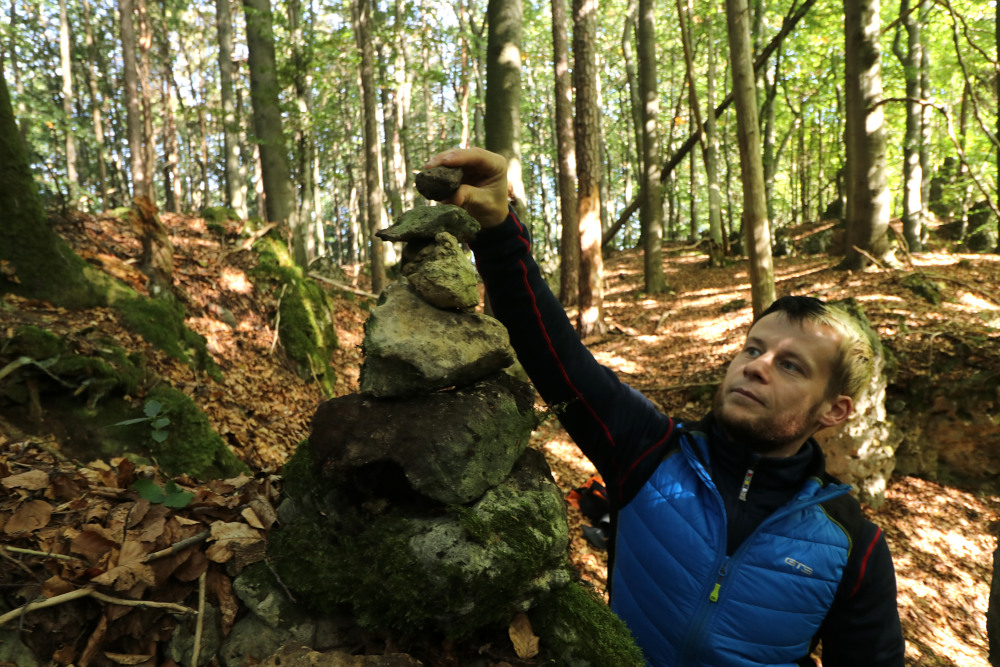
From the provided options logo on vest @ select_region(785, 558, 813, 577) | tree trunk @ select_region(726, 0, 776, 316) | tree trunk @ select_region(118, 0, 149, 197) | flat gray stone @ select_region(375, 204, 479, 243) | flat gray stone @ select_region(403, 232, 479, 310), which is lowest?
logo on vest @ select_region(785, 558, 813, 577)

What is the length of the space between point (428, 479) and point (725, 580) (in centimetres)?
123

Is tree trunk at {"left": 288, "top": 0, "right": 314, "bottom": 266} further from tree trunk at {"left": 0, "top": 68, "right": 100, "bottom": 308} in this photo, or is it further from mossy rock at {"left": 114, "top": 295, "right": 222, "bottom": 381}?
tree trunk at {"left": 0, "top": 68, "right": 100, "bottom": 308}

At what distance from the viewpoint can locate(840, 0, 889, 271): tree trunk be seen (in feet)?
32.6

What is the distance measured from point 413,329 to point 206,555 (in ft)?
3.41

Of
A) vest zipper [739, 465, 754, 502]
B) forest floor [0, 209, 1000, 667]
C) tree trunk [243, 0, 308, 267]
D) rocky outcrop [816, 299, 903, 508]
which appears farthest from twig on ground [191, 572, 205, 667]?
tree trunk [243, 0, 308, 267]

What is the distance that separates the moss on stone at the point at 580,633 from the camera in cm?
166

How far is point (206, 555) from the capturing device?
179 centimetres

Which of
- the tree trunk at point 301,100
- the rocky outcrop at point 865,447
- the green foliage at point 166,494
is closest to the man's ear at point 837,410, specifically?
the green foliage at point 166,494

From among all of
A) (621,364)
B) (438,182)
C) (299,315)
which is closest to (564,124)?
(621,364)

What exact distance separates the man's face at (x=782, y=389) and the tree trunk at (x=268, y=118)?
9753 mm

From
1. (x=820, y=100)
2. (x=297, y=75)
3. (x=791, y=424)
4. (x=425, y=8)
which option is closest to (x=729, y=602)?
(x=791, y=424)

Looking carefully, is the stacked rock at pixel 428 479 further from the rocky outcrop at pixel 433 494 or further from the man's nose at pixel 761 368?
the man's nose at pixel 761 368

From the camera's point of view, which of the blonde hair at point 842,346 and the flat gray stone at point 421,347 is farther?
the blonde hair at point 842,346

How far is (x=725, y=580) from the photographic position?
1.99 meters
